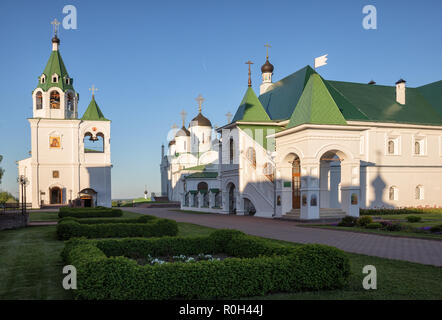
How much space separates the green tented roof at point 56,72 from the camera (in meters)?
40.6

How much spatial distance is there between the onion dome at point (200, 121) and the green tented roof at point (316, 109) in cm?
3481

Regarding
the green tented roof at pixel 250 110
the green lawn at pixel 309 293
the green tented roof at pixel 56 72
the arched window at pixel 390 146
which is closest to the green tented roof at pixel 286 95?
the green tented roof at pixel 250 110

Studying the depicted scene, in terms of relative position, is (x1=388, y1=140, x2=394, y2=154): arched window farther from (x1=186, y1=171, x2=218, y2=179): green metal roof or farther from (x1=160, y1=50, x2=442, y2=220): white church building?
(x1=186, y1=171, x2=218, y2=179): green metal roof

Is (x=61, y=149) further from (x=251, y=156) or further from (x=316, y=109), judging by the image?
(x=316, y=109)

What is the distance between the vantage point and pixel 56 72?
1613 inches

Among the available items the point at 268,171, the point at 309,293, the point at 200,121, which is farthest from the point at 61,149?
the point at 309,293

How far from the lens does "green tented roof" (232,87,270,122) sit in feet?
92.5

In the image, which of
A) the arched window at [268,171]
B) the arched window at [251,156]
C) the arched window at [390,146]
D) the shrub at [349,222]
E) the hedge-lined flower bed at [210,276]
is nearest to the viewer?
the hedge-lined flower bed at [210,276]

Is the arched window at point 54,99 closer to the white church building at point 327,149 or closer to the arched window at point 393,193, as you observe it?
the white church building at point 327,149

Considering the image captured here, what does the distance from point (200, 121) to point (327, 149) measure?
122 feet

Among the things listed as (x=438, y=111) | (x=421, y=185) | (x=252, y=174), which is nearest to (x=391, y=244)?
(x=252, y=174)

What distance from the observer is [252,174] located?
27719 mm
